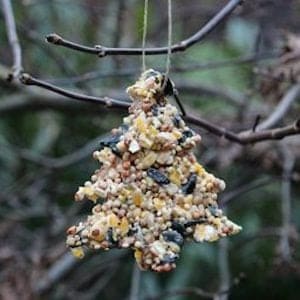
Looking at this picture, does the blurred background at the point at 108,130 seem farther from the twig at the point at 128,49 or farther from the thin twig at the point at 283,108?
the twig at the point at 128,49

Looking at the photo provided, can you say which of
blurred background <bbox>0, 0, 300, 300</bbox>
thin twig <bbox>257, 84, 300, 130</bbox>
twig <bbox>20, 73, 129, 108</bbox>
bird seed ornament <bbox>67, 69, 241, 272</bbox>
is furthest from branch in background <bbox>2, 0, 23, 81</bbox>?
blurred background <bbox>0, 0, 300, 300</bbox>

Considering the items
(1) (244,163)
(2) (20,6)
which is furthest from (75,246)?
(2) (20,6)

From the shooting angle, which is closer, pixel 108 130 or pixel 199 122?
pixel 199 122

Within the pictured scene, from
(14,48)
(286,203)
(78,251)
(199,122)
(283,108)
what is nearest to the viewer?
(78,251)

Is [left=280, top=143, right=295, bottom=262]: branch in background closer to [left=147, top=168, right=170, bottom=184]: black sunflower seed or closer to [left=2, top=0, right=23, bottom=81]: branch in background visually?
[left=2, top=0, right=23, bottom=81]: branch in background

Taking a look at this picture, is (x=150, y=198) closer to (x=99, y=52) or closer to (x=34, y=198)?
(x=99, y=52)

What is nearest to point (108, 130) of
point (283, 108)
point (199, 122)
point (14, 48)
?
point (283, 108)

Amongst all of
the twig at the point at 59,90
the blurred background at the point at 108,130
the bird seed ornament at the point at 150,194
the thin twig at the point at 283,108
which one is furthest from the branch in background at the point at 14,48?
the blurred background at the point at 108,130

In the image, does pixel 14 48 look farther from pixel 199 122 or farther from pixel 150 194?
pixel 150 194
